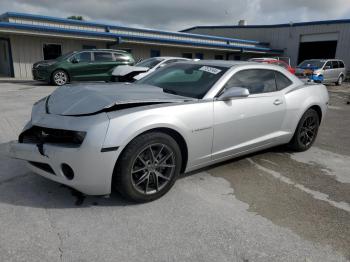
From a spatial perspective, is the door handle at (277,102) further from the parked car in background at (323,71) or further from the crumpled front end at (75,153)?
the parked car in background at (323,71)

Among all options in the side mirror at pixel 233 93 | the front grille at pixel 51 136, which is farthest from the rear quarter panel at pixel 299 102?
the front grille at pixel 51 136

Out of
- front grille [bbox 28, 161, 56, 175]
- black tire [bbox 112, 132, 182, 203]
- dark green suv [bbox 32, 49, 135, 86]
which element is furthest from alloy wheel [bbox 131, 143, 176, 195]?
dark green suv [bbox 32, 49, 135, 86]

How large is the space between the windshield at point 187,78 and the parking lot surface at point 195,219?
1.06 metres

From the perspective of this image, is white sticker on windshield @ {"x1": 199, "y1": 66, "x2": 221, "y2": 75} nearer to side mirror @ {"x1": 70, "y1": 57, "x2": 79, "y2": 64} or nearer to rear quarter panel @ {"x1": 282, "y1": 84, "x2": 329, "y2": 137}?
rear quarter panel @ {"x1": 282, "y1": 84, "x2": 329, "y2": 137}

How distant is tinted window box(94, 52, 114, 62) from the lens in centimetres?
1358

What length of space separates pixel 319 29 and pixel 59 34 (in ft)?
75.8

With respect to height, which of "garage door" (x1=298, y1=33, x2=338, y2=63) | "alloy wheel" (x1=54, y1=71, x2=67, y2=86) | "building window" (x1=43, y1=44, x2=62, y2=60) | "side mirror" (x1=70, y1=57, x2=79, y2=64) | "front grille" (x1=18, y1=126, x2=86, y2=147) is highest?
"garage door" (x1=298, y1=33, x2=338, y2=63)

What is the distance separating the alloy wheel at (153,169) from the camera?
298 centimetres

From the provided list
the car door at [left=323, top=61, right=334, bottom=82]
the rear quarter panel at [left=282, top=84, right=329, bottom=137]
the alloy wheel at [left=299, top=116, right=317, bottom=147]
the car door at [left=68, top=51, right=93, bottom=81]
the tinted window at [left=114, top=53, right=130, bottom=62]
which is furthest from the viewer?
the car door at [left=323, top=61, right=334, bottom=82]

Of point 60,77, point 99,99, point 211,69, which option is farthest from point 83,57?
point 99,99

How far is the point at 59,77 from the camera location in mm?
12820

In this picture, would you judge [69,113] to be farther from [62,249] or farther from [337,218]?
[337,218]

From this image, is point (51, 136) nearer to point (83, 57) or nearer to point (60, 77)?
point (60, 77)

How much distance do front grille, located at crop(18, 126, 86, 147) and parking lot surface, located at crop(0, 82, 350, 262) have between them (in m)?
0.57
